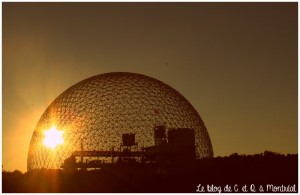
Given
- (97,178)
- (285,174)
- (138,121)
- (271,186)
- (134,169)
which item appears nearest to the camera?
(271,186)

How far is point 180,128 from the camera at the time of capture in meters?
40.8

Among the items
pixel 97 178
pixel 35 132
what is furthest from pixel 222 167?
pixel 35 132

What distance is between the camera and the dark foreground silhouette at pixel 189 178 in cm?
2869

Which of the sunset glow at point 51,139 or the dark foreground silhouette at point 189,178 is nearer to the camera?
the dark foreground silhouette at point 189,178

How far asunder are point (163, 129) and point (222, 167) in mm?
7058

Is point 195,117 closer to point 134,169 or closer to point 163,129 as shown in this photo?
point 163,129

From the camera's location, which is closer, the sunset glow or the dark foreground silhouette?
the dark foreground silhouette

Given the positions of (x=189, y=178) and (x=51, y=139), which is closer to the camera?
(x=189, y=178)

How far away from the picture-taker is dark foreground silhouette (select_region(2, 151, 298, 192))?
2869cm

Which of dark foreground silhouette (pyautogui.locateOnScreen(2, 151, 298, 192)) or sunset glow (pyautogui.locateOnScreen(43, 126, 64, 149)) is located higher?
sunset glow (pyautogui.locateOnScreen(43, 126, 64, 149))

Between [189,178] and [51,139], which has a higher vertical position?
A: [51,139]

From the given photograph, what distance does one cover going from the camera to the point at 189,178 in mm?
31328

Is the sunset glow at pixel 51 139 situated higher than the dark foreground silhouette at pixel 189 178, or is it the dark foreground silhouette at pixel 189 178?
the sunset glow at pixel 51 139

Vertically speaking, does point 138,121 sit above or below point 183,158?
above
